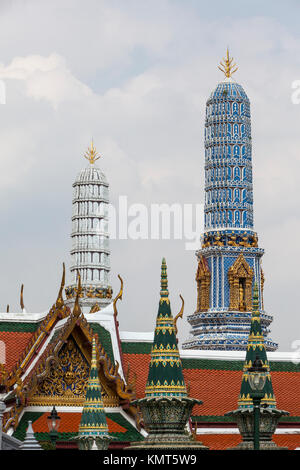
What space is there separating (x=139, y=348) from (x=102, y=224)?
4042 cm

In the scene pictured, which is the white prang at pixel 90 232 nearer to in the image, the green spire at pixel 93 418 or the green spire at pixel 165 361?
the green spire at pixel 93 418

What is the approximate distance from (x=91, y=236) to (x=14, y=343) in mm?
40575

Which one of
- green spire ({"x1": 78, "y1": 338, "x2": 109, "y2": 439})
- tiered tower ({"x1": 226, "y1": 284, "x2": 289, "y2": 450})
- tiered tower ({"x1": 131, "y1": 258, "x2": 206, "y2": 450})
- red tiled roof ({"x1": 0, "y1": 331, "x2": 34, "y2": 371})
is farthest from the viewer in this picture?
red tiled roof ({"x1": 0, "y1": 331, "x2": 34, "y2": 371})

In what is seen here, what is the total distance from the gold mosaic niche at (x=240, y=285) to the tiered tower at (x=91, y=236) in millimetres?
13891

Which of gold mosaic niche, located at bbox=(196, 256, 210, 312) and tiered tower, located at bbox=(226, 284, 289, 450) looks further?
gold mosaic niche, located at bbox=(196, 256, 210, 312)

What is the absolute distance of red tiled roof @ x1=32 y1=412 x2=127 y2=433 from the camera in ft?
131

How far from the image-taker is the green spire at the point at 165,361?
31453 millimetres

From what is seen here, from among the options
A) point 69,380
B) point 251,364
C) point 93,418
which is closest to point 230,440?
point 69,380

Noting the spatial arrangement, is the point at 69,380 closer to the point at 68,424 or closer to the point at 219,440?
the point at 68,424

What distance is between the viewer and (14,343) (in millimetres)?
44219

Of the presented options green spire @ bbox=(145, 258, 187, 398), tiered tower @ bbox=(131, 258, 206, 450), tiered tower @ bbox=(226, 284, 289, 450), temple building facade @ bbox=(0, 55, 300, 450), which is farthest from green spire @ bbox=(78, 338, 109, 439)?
green spire @ bbox=(145, 258, 187, 398)

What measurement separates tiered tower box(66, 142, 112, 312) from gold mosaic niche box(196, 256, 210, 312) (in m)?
12.7

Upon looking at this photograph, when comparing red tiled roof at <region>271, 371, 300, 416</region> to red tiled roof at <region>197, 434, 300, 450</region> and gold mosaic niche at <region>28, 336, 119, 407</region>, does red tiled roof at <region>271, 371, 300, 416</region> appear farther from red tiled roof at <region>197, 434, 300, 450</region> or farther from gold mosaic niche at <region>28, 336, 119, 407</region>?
gold mosaic niche at <region>28, 336, 119, 407</region>
